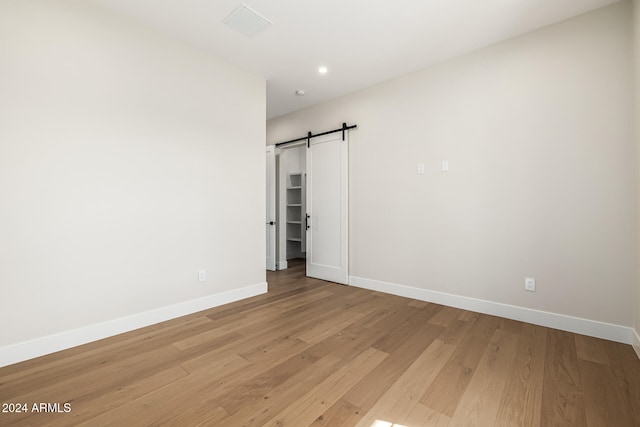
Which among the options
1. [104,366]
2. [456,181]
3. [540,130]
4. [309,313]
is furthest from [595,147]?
[104,366]

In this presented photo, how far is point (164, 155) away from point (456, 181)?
3.17 metres

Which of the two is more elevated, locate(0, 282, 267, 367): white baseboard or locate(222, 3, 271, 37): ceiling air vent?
locate(222, 3, 271, 37): ceiling air vent

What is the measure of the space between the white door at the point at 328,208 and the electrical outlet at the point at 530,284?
7.13 feet

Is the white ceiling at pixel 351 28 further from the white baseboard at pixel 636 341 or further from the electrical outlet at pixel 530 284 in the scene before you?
the white baseboard at pixel 636 341

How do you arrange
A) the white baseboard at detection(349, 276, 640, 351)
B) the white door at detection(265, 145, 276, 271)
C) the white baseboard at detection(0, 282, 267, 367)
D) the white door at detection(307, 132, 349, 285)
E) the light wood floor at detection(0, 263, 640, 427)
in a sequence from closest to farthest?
1. the light wood floor at detection(0, 263, 640, 427)
2. the white baseboard at detection(0, 282, 267, 367)
3. the white baseboard at detection(349, 276, 640, 351)
4. the white door at detection(307, 132, 349, 285)
5. the white door at detection(265, 145, 276, 271)

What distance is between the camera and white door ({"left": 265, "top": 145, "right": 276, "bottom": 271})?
5.06 m

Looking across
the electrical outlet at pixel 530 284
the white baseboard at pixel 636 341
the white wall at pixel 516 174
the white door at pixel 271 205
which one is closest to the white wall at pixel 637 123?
the white baseboard at pixel 636 341

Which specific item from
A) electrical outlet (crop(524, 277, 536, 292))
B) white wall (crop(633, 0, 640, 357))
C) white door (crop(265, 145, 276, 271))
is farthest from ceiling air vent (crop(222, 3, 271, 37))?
electrical outlet (crop(524, 277, 536, 292))

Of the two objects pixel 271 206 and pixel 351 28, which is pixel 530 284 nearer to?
pixel 351 28

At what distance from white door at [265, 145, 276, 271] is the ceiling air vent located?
235cm

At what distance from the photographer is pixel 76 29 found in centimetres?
236

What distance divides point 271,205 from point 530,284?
387 centimetres

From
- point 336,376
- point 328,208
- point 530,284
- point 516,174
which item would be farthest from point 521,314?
point 328,208

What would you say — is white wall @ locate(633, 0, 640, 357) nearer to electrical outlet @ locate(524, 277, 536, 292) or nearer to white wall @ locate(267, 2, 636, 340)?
white wall @ locate(267, 2, 636, 340)
